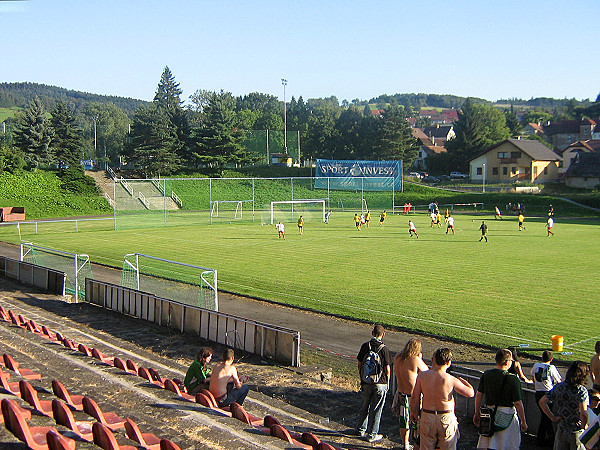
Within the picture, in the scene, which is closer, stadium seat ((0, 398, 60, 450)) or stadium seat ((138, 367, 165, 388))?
stadium seat ((0, 398, 60, 450))

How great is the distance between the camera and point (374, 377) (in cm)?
870

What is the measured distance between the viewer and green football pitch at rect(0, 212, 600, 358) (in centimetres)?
1656

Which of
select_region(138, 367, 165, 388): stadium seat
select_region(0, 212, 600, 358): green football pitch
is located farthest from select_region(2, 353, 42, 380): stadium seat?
select_region(0, 212, 600, 358): green football pitch

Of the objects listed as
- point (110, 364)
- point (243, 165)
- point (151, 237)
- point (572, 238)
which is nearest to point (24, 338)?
point (110, 364)

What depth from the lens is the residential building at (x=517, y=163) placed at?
→ 8306cm

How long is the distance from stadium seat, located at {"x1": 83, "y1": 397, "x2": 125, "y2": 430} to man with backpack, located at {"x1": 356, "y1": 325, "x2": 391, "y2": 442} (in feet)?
11.3

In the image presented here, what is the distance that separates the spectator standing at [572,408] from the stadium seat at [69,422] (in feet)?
17.8

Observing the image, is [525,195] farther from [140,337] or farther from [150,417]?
[150,417]

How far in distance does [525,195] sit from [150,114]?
51336 mm

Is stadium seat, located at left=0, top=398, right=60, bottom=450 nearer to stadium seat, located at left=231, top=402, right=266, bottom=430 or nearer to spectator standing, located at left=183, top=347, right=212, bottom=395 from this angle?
stadium seat, located at left=231, top=402, right=266, bottom=430

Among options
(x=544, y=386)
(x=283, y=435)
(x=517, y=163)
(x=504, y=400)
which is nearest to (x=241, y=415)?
(x=283, y=435)

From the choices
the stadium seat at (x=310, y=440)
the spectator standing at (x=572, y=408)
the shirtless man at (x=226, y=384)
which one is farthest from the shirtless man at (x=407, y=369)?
the shirtless man at (x=226, y=384)

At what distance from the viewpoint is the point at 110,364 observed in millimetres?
11070

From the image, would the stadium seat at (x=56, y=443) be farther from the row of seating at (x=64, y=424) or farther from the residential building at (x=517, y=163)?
the residential building at (x=517, y=163)
